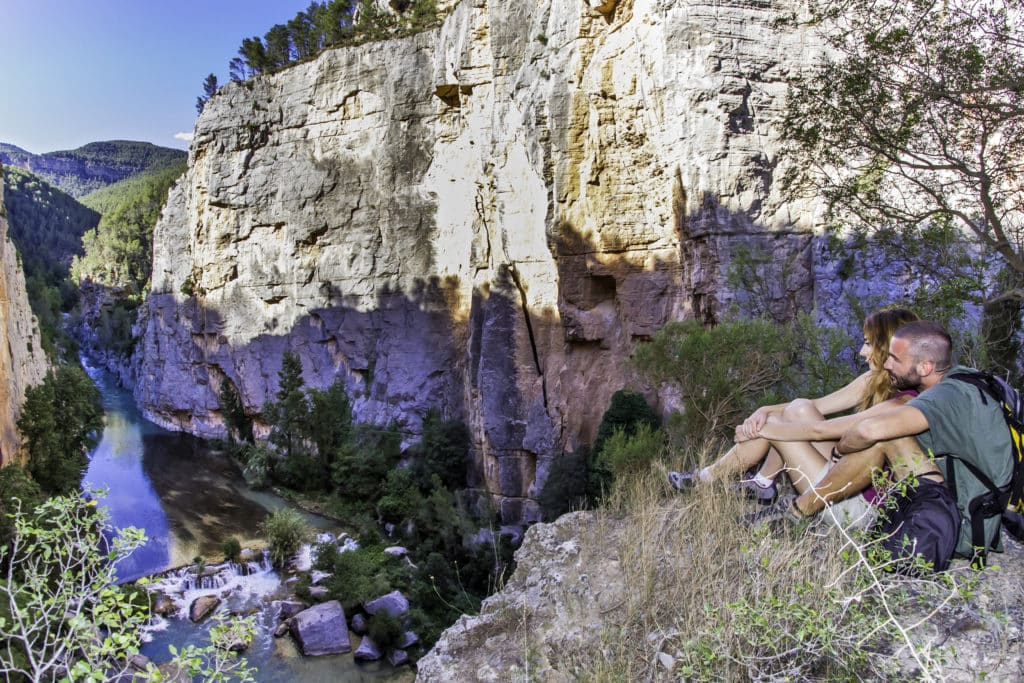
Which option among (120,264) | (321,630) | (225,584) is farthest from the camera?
(120,264)

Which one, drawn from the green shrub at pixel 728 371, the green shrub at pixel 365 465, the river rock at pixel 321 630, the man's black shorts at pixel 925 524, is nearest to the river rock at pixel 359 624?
the river rock at pixel 321 630

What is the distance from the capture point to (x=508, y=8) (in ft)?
70.4

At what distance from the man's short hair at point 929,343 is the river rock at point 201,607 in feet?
53.4

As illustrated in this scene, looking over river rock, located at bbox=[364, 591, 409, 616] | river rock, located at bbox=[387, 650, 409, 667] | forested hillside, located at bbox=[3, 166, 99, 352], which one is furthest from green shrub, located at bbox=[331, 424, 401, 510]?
forested hillside, located at bbox=[3, 166, 99, 352]

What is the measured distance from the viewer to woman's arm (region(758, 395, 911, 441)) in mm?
3504

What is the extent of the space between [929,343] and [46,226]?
291 feet

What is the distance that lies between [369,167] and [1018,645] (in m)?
28.9

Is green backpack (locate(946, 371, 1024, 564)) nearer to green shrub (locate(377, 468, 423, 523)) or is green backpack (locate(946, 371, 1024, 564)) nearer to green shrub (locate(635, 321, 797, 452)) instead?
green shrub (locate(635, 321, 797, 452))

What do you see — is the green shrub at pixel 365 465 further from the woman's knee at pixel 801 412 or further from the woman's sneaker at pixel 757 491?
the woman's knee at pixel 801 412

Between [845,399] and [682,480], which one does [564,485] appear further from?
[845,399]

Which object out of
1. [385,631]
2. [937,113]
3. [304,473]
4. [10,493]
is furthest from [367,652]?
[304,473]

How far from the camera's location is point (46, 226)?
72.7m

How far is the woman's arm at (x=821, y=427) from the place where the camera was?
11.5ft

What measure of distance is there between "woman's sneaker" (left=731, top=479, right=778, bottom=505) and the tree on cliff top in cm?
446
